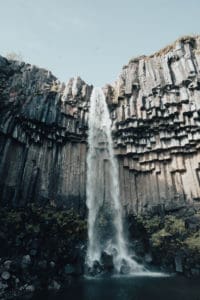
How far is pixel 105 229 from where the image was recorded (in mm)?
18359

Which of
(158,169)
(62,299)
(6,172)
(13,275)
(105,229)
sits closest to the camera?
(62,299)

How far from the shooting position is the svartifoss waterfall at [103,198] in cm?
1673

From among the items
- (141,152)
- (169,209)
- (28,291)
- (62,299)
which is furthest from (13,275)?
(141,152)

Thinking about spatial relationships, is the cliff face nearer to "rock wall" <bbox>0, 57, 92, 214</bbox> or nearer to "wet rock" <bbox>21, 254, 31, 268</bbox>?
"rock wall" <bbox>0, 57, 92, 214</bbox>

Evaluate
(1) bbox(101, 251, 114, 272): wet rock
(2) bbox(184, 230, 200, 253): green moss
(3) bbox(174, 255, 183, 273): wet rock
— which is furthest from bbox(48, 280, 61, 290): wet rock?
(2) bbox(184, 230, 200, 253): green moss

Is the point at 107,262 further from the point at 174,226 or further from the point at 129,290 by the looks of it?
the point at 174,226

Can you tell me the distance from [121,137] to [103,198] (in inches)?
220

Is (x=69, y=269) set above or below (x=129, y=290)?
above

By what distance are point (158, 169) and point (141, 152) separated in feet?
6.68

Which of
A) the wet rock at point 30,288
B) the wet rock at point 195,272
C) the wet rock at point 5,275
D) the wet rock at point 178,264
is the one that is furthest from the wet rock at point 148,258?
the wet rock at point 5,275

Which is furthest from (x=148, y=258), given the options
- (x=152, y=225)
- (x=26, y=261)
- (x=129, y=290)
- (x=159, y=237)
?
(x=26, y=261)

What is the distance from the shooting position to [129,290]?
418 inches

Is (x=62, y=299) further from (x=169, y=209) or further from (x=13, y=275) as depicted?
(x=169, y=209)

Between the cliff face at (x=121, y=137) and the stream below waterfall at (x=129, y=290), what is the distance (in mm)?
6578
